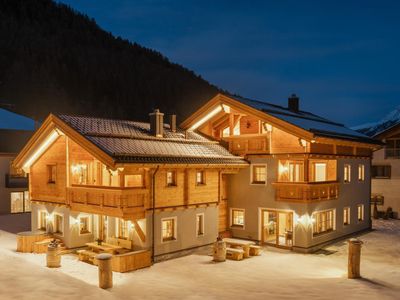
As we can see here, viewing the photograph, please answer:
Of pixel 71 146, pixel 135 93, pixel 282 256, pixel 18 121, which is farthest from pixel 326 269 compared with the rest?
pixel 135 93

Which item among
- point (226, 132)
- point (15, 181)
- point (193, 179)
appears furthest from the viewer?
point (15, 181)

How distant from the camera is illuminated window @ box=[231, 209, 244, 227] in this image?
2523 cm

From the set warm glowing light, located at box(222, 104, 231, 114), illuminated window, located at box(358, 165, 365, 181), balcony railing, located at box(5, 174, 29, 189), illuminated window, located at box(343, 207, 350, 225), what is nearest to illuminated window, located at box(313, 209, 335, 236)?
illuminated window, located at box(343, 207, 350, 225)

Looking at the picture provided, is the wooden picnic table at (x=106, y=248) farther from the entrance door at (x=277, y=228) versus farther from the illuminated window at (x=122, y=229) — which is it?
the entrance door at (x=277, y=228)

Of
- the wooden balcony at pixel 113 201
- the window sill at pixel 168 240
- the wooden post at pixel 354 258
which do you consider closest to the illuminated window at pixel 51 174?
the wooden balcony at pixel 113 201

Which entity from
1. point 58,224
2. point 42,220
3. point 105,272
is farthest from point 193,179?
point 42,220

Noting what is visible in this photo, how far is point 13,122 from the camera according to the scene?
4297cm

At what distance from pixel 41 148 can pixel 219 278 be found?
12411mm

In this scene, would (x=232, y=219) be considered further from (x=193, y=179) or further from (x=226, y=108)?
(x=226, y=108)

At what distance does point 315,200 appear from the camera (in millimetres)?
22453

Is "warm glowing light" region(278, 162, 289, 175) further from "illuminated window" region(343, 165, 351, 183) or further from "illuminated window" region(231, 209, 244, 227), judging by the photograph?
"illuminated window" region(343, 165, 351, 183)

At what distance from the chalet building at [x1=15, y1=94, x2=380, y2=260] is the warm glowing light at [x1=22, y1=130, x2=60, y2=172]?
55 mm

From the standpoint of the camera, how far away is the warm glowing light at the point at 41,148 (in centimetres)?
2264

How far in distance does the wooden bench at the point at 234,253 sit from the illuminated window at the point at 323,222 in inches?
192
